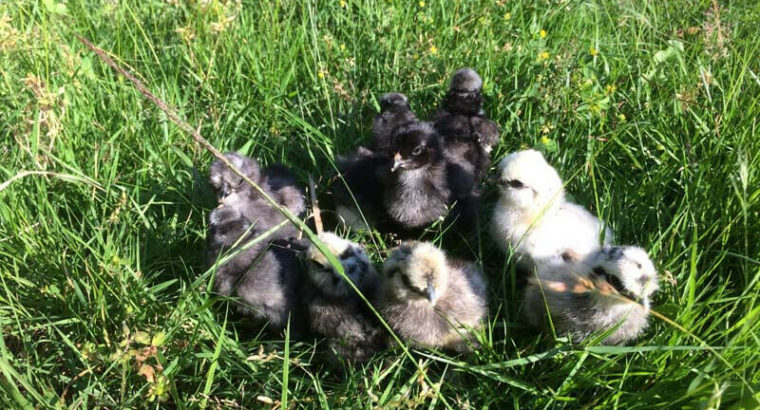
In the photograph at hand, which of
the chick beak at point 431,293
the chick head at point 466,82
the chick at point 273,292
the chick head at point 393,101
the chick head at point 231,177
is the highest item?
the chick head at point 466,82

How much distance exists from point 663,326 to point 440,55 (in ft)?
8.38

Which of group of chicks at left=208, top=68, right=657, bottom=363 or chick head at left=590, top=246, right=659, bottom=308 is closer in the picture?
chick head at left=590, top=246, right=659, bottom=308

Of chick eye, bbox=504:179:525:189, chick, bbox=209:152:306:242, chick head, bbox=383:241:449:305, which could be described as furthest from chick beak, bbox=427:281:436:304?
chick, bbox=209:152:306:242

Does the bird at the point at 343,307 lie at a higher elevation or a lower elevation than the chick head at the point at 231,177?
lower

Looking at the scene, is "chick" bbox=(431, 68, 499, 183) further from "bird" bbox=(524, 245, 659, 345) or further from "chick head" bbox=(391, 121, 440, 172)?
"bird" bbox=(524, 245, 659, 345)

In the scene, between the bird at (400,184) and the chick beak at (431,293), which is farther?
the bird at (400,184)

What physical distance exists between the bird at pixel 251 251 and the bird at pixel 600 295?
1228 mm

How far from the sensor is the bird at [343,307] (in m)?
2.80

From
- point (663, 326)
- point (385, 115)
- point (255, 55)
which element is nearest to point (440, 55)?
point (385, 115)

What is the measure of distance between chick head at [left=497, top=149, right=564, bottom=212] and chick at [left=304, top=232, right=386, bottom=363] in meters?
0.88

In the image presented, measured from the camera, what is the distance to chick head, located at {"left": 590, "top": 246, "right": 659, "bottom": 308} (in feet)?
8.20

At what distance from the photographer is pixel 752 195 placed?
2881mm

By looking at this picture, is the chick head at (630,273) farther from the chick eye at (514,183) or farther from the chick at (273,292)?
the chick at (273,292)

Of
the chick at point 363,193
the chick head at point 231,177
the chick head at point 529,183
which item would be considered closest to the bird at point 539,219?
the chick head at point 529,183
